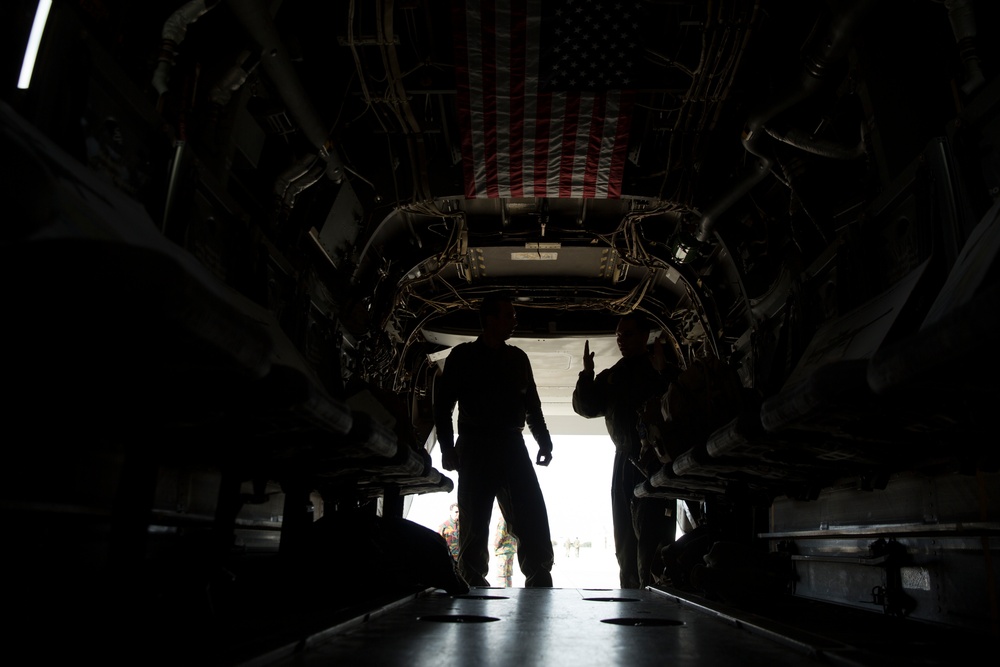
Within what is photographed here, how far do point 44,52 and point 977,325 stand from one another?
2.26m

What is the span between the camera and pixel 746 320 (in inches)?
205

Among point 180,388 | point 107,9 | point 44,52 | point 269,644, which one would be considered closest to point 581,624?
point 269,644

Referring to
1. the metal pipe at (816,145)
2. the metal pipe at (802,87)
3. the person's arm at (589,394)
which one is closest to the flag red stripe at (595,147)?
the metal pipe at (802,87)

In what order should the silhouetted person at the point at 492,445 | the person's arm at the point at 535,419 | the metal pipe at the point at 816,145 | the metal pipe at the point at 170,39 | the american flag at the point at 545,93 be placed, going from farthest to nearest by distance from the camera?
the person's arm at the point at 535,419 < the silhouetted person at the point at 492,445 < the american flag at the point at 545,93 < the metal pipe at the point at 816,145 < the metal pipe at the point at 170,39

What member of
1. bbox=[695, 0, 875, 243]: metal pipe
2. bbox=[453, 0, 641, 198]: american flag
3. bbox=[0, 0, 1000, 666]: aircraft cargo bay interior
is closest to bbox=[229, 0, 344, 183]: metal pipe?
bbox=[0, 0, 1000, 666]: aircraft cargo bay interior

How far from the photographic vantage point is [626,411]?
16.3ft

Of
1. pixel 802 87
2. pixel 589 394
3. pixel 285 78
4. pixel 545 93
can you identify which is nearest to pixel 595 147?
pixel 545 93

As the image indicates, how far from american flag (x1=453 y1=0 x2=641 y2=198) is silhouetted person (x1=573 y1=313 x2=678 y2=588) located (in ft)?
4.03

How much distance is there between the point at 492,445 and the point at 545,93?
2258 mm

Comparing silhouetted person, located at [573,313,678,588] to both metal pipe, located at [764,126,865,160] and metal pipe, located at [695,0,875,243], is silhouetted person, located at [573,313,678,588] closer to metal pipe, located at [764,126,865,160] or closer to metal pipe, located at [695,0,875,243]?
metal pipe, located at [695,0,875,243]

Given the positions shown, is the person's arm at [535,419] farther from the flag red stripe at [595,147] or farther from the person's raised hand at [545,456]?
the flag red stripe at [595,147]

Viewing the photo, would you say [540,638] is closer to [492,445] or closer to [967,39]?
[492,445]

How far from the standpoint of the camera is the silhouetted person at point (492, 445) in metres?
4.17

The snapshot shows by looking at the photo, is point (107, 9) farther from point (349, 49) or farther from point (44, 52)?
point (349, 49)
